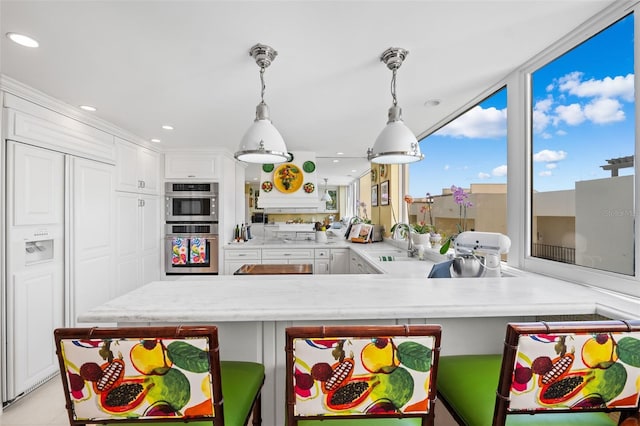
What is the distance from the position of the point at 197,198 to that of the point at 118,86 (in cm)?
212

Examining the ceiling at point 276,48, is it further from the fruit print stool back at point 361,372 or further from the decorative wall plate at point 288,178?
the decorative wall plate at point 288,178

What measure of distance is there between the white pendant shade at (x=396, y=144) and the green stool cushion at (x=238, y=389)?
122 cm

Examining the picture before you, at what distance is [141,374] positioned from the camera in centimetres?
80

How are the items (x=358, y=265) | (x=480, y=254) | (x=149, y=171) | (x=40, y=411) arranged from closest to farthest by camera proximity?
(x=480, y=254) < (x=40, y=411) < (x=358, y=265) < (x=149, y=171)

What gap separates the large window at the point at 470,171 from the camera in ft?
7.22

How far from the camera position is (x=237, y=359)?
1.26m

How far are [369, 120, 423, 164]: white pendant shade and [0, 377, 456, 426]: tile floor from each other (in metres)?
1.39

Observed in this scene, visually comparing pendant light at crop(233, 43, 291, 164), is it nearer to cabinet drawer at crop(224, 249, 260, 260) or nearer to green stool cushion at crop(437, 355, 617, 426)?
green stool cushion at crop(437, 355, 617, 426)

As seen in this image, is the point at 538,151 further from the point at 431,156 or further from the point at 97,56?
the point at 97,56

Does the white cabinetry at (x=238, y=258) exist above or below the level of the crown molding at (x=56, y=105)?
below

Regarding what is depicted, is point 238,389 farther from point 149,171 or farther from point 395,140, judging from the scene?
point 149,171

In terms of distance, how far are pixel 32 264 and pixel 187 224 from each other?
1.98 meters

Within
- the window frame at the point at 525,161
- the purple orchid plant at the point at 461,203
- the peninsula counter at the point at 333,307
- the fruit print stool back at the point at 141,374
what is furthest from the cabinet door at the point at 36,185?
the window frame at the point at 525,161

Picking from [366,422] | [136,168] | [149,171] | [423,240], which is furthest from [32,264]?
[423,240]
